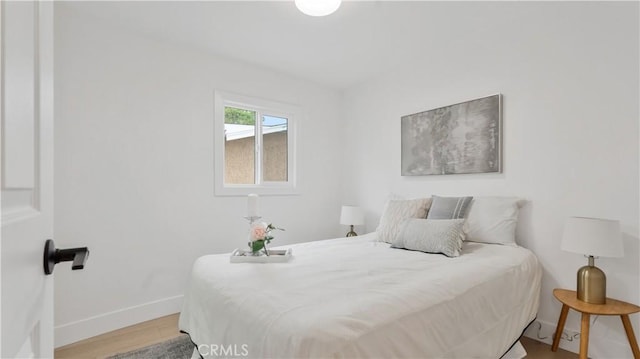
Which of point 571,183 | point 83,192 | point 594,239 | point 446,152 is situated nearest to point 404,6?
point 446,152

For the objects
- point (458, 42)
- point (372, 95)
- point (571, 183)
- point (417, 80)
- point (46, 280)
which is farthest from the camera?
point (372, 95)

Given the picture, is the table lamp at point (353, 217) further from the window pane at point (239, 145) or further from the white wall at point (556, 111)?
the window pane at point (239, 145)

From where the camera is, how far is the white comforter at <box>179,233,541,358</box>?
1.11 meters

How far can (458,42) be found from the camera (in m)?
2.79

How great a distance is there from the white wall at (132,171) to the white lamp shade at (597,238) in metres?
2.76

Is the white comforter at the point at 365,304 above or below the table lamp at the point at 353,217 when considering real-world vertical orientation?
below

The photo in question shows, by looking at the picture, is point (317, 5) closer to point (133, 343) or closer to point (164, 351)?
point (164, 351)

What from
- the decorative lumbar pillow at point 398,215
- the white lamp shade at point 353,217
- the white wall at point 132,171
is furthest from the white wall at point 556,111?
the white wall at point 132,171

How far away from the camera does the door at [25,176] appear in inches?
16.7

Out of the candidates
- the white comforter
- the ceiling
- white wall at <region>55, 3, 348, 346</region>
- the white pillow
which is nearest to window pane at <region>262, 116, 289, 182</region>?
white wall at <region>55, 3, 348, 346</region>

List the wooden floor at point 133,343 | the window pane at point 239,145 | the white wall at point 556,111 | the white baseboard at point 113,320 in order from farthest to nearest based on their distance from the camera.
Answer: the window pane at point 239,145 < the white baseboard at point 113,320 < the wooden floor at point 133,343 < the white wall at point 556,111

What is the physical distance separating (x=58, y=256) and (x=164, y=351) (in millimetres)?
1830

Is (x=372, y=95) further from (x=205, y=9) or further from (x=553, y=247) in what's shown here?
(x=553, y=247)

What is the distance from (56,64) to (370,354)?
2.86m
